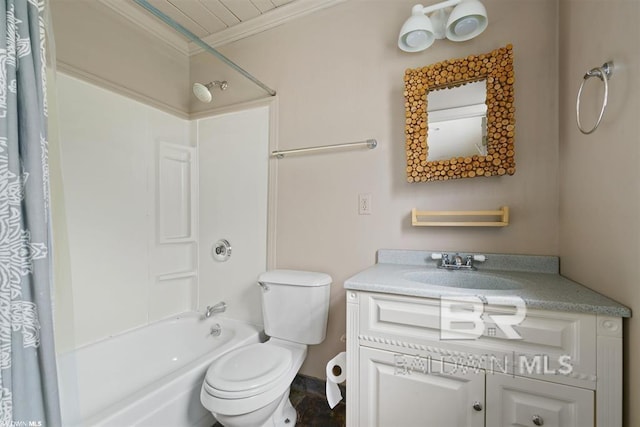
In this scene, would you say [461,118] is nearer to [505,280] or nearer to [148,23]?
[505,280]

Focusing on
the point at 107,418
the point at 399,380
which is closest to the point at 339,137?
the point at 399,380

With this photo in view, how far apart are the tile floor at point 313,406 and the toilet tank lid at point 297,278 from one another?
2.17 feet

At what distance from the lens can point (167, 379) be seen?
1252 millimetres

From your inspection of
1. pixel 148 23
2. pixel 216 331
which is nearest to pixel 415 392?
pixel 216 331

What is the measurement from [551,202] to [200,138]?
7.41ft

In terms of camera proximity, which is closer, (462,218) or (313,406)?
(462,218)

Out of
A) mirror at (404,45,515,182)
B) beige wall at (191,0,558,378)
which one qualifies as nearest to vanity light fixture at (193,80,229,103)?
beige wall at (191,0,558,378)

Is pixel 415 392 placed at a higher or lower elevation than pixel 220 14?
lower

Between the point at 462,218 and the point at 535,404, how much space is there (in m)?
0.78

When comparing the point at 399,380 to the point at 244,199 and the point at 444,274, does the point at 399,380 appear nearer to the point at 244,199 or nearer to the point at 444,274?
the point at 444,274

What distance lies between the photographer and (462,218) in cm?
138

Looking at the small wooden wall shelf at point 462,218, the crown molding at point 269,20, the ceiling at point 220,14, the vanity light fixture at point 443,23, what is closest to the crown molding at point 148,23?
the ceiling at point 220,14

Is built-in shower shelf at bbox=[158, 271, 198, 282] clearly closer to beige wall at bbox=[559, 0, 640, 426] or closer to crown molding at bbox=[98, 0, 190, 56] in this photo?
crown molding at bbox=[98, 0, 190, 56]

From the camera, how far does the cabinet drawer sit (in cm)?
81
